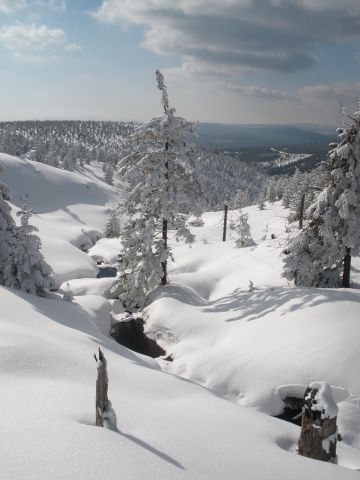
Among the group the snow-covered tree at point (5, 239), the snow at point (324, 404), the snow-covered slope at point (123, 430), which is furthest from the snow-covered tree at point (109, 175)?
the snow at point (324, 404)

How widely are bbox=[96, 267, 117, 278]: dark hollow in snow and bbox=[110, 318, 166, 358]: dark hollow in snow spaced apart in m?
17.9

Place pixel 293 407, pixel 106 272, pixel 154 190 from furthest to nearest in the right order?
pixel 106 272 → pixel 154 190 → pixel 293 407

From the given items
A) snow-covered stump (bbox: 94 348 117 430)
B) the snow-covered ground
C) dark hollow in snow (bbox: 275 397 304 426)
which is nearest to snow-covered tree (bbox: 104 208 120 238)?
the snow-covered ground

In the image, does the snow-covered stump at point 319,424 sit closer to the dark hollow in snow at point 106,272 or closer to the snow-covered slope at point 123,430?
the snow-covered slope at point 123,430

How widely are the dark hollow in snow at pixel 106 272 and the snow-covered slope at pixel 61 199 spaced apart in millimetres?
9669

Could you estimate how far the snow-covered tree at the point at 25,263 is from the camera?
19.7 metres

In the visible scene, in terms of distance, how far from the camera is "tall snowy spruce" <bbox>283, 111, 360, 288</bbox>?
18.1 m

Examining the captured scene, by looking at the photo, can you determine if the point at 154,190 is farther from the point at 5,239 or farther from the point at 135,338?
the point at 5,239

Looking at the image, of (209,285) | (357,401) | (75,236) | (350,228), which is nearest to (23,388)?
(357,401)

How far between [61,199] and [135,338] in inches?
2576

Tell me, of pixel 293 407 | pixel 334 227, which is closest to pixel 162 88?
pixel 334 227

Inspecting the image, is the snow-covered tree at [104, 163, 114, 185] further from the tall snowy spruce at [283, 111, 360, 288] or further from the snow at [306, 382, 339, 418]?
the snow at [306, 382, 339, 418]

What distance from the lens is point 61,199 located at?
79.4 meters

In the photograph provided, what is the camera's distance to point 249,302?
19078 millimetres
